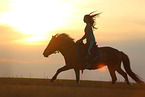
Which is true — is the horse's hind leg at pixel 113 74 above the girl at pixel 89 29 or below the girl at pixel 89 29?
below

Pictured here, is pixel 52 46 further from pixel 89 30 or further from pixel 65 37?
pixel 89 30

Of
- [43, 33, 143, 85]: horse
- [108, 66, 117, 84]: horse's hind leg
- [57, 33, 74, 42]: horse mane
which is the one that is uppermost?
[57, 33, 74, 42]: horse mane

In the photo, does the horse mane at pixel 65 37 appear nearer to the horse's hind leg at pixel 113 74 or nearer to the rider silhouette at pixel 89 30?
the rider silhouette at pixel 89 30

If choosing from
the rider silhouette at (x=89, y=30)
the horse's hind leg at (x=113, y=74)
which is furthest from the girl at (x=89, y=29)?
the horse's hind leg at (x=113, y=74)

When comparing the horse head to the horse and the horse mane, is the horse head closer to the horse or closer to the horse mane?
the horse

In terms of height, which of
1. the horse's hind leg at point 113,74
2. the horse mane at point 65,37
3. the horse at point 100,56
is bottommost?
the horse's hind leg at point 113,74

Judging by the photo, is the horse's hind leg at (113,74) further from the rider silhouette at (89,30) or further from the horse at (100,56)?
the rider silhouette at (89,30)

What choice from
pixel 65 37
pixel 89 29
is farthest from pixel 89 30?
pixel 65 37

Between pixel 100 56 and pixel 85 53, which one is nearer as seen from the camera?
pixel 85 53

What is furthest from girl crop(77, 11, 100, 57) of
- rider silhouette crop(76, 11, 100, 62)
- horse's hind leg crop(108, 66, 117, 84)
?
horse's hind leg crop(108, 66, 117, 84)

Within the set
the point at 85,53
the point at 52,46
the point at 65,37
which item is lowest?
the point at 85,53

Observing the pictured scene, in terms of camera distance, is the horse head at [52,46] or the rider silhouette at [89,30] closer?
the rider silhouette at [89,30]

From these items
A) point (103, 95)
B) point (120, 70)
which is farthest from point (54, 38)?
point (103, 95)

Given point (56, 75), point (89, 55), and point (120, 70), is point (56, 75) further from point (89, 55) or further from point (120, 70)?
point (120, 70)
